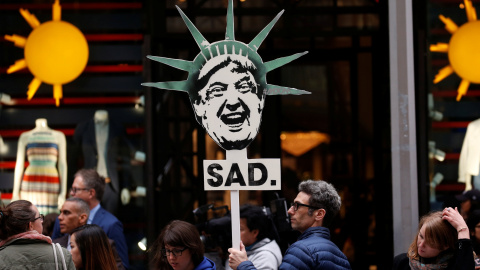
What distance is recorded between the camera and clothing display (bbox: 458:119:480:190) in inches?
297

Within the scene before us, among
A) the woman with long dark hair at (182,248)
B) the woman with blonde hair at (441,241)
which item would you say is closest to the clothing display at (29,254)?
the woman with long dark hair at (182,248)

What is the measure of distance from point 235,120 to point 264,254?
135 cm

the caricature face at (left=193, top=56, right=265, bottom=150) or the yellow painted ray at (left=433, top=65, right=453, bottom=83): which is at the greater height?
the yellow painted ray at (left=433, top=65, right=453, bottom=83)

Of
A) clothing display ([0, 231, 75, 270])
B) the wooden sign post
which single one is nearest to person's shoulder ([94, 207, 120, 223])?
clothing display ([0, 231, 75, 270])

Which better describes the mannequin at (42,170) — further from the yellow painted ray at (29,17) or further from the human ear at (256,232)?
the human ear at (256,232)

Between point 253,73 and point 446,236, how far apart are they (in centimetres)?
133

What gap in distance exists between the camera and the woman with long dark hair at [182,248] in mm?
4602

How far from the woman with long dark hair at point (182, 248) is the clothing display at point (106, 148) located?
129 inches

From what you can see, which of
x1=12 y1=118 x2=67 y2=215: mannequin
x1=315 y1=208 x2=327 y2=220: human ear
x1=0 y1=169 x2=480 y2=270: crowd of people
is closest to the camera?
x1=0 y1=169 x2=480 y2=270: crowd of people

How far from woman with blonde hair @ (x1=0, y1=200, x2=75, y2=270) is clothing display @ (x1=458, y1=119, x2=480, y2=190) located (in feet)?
14.8

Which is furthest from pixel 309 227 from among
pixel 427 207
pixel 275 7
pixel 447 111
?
pixel 275 7

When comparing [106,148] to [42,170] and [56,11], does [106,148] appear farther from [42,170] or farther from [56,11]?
[56,11]

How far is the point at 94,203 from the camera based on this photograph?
20.8 feet

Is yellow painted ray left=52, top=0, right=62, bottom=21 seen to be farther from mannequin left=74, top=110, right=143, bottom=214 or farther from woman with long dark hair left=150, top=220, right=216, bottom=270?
woman with long dark hair left=150, top=220, right=216, bottom=270
